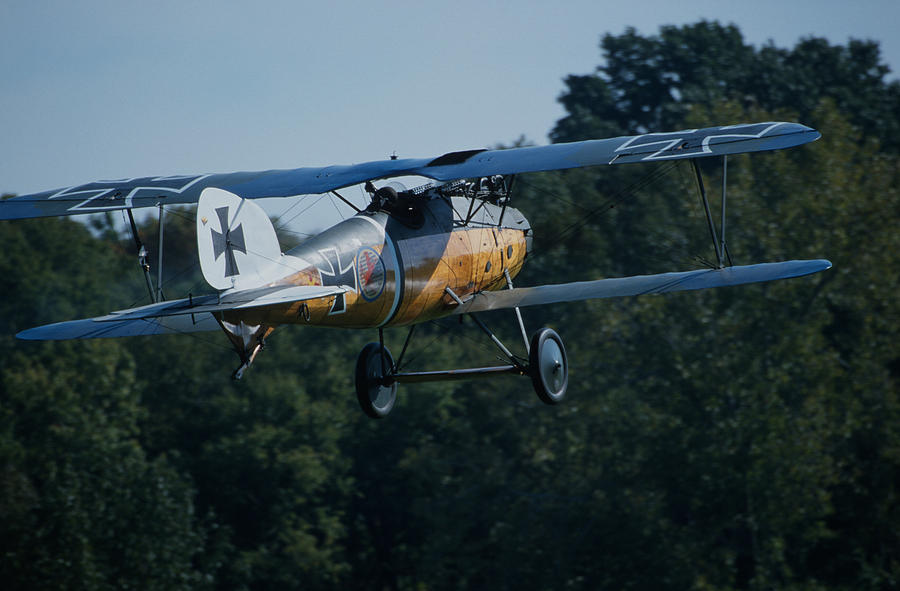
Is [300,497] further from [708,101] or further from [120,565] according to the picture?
[708,101]

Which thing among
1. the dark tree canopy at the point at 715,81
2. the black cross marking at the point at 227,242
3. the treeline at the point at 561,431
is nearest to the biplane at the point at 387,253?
the black cross marking at the point at 227,242

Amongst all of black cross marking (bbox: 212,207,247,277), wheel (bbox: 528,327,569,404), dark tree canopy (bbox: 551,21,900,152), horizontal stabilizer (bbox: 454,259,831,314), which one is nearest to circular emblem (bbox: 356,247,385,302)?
horizontal stabilizer (bbox: 454,259,831,314)

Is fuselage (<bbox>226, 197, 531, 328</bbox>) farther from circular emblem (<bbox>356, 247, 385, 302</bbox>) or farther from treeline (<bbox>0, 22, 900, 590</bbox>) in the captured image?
treeline (<bbox>0, 22, 900, 590</bbox>)

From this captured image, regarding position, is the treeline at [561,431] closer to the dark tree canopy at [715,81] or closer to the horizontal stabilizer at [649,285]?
the dark tree canopy at [715,81]

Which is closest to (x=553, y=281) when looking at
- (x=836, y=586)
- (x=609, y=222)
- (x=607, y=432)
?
(x=609, y=222)

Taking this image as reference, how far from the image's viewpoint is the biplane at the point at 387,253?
970 cm

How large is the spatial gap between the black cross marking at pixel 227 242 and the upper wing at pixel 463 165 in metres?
2.30

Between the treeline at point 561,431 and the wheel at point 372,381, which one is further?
the treeline at point 561,431

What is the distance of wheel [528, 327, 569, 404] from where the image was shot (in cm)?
1222

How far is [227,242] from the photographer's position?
375 inches

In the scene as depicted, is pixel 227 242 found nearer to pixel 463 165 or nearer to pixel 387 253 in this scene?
pixel 387 253

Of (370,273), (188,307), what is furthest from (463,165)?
(188,307)

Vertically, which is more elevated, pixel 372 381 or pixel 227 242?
pixel 227 242

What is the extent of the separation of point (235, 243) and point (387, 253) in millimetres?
2202
